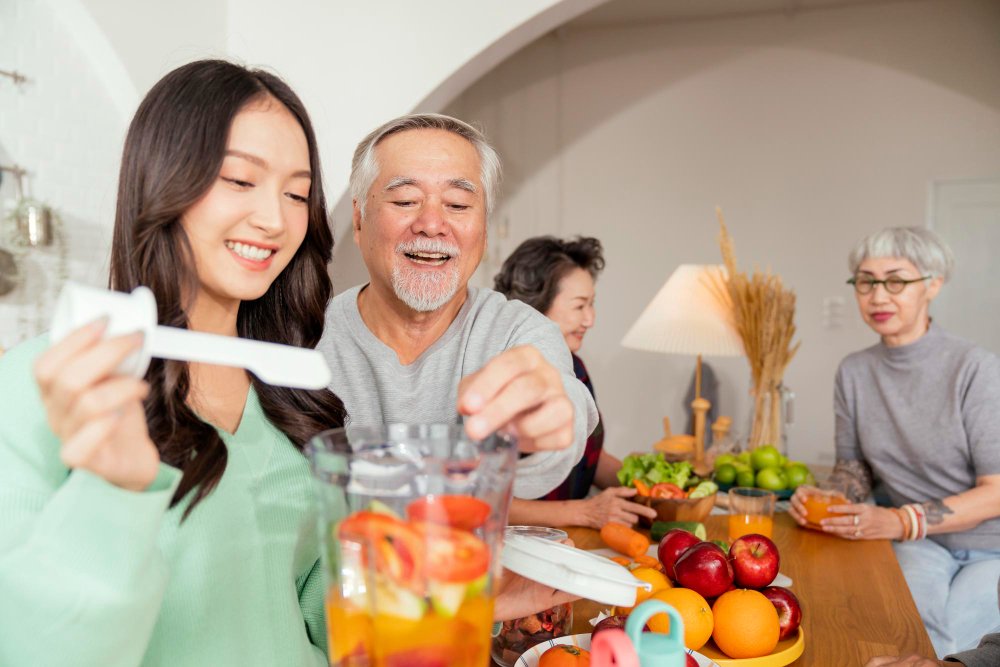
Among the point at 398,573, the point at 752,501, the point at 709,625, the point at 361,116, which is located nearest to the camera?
the point at 398,573

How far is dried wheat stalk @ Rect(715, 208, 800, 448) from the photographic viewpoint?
3.13 m

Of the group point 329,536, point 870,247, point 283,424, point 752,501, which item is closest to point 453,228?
point 283,424

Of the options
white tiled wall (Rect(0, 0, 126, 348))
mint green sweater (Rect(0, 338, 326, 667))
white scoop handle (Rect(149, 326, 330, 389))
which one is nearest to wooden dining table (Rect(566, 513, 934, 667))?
mint green sweater (Rect(0, 338, 326, 667))

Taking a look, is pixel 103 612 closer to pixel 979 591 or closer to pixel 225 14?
pixel 979 591

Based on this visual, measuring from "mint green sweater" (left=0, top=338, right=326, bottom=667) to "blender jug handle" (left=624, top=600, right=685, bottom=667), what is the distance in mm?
440

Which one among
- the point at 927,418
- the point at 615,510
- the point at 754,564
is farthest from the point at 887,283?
the point at 754,564

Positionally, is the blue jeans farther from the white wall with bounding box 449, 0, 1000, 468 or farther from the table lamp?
the white wall with bounding box 449, 0, 1000, 468

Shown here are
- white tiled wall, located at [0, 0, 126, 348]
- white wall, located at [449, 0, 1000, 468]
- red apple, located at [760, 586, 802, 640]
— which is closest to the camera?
red apple, located at [760, 586, 802, 640]

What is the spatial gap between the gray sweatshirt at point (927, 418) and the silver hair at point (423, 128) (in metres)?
1.78

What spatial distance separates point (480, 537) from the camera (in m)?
0.60

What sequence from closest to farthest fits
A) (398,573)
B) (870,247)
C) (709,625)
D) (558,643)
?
(398,573) < (558,643) < (709,625) < (870,247)

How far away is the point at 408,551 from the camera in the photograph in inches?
22.0

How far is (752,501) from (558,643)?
1014 millimetres

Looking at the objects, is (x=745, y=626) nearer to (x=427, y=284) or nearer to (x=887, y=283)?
(x=427, y=284)
